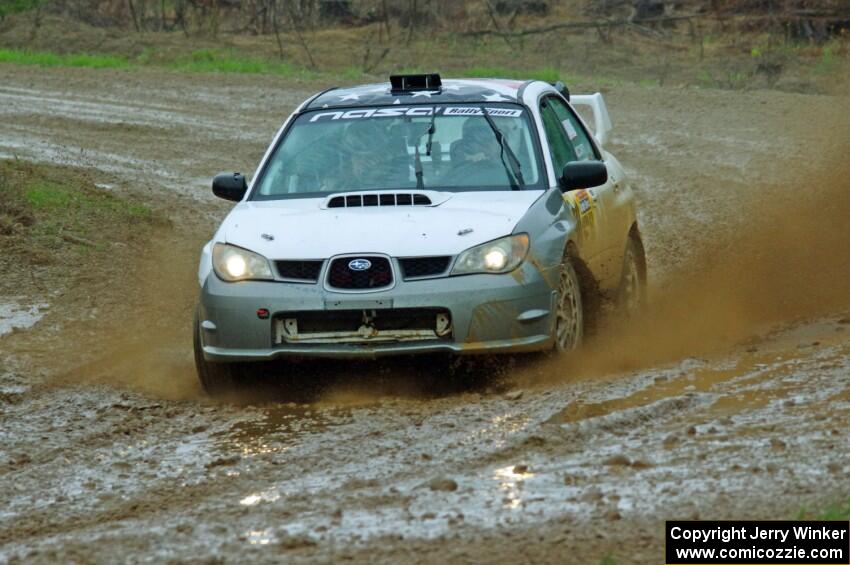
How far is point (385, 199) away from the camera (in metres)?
7.84

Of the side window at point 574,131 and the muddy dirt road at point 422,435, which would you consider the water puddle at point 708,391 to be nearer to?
the muddy dirt road at point 422,435

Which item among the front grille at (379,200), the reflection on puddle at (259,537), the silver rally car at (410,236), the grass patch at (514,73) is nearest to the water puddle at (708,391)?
the silver rally car at (410,236)

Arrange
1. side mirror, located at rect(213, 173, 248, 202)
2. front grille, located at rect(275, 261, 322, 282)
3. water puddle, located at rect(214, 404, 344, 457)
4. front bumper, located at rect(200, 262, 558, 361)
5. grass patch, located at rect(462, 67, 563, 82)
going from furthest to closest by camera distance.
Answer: grass patch, located at rect(462, 67, 563, 82), side mirror, located at rect(213, 173, 248, 202), front grille, located at rect(275, 261, 322, 282), front bumper, located at rect(200, 262, 558, 361), water puddle, located at rect(214, 404, 344, 457)

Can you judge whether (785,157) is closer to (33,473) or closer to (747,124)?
(747,124)

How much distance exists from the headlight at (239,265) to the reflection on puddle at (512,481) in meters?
2.19

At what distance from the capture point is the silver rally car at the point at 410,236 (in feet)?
23.6

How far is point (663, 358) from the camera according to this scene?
8086 millimetres

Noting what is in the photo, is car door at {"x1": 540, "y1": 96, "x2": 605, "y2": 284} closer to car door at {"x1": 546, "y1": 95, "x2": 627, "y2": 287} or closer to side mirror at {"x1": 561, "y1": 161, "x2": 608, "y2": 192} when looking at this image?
car door at {"x1": 546, "y1": 95, "x2": 627, "y2": 287}

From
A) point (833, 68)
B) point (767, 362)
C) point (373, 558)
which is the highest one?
point (373, 558)

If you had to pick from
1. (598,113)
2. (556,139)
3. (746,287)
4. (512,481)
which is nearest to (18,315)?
(556,139)

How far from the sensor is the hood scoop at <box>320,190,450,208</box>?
7.77 m

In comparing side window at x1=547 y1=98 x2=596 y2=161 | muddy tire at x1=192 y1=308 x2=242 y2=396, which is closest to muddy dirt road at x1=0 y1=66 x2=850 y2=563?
muddy tire at x1=192 y1=308 x2=242 y2=396

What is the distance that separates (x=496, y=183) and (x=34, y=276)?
14.4 feet

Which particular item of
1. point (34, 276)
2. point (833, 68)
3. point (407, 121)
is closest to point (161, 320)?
point (34, 276)
